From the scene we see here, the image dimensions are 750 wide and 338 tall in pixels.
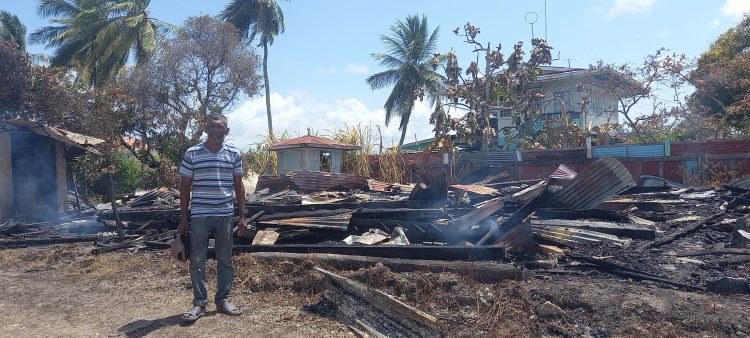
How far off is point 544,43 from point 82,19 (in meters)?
20.7

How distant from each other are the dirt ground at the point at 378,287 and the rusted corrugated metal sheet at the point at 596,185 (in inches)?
95.9

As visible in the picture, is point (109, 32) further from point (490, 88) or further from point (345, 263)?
point (345, 263)

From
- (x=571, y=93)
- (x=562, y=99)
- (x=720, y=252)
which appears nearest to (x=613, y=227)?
(x=720, y=252)

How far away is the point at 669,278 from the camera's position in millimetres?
5215

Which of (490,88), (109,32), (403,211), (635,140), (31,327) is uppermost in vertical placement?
(109,32)

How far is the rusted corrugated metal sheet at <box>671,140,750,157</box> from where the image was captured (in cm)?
1345

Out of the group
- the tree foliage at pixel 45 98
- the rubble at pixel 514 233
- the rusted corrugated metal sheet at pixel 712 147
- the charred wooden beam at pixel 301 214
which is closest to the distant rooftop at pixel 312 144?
the tree foliage at pixel 45 98

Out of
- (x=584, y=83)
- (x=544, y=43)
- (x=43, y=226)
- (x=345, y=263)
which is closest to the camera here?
(x=345, y=263)

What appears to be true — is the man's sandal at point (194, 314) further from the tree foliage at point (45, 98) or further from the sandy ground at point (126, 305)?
the tree foliage at point (45, 98)

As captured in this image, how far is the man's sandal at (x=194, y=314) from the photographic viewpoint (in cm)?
456

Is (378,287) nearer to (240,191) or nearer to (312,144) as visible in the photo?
(240,191)

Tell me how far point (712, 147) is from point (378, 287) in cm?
1222

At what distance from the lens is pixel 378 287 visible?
5.23 metres

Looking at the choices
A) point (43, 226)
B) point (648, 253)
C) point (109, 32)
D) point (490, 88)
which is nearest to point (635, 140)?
point (490, 88)
